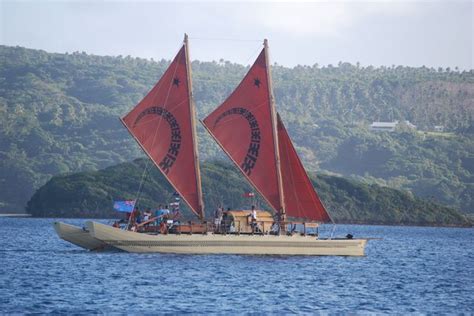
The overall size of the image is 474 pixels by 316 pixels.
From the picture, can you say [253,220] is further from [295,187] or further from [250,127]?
[250,127]

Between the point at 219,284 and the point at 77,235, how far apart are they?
16423 millimetres

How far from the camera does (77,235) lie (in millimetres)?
69750

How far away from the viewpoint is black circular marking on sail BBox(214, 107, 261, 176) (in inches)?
2790

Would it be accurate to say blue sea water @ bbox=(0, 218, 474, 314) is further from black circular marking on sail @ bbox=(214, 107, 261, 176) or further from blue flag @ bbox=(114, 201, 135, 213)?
black circular marking on sail @ bbox=(214, 107, 261, 176)

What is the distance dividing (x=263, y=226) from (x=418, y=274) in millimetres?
11636

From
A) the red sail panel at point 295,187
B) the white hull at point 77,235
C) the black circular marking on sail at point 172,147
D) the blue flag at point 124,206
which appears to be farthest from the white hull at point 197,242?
the black circular marking on sail at point 172,147

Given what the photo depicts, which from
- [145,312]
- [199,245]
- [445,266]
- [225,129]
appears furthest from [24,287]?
[445,266]

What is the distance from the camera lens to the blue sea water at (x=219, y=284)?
49.1 metres

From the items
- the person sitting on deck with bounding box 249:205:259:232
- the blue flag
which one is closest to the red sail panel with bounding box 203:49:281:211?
the person sitting on deck with bounding box 249:205:259:232

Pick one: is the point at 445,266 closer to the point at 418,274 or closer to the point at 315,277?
the point at 418,274

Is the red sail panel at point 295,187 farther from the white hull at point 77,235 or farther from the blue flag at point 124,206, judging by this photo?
the white hull at point 77,235

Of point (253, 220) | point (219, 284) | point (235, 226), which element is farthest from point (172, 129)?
point (219, 284)

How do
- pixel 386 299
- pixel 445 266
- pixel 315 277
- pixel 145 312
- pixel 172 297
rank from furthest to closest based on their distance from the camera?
pixel 445 266
pixel 315 277
pixel 386 299
pixel 172 297
pixel 145 312

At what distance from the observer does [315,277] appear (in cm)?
6231
